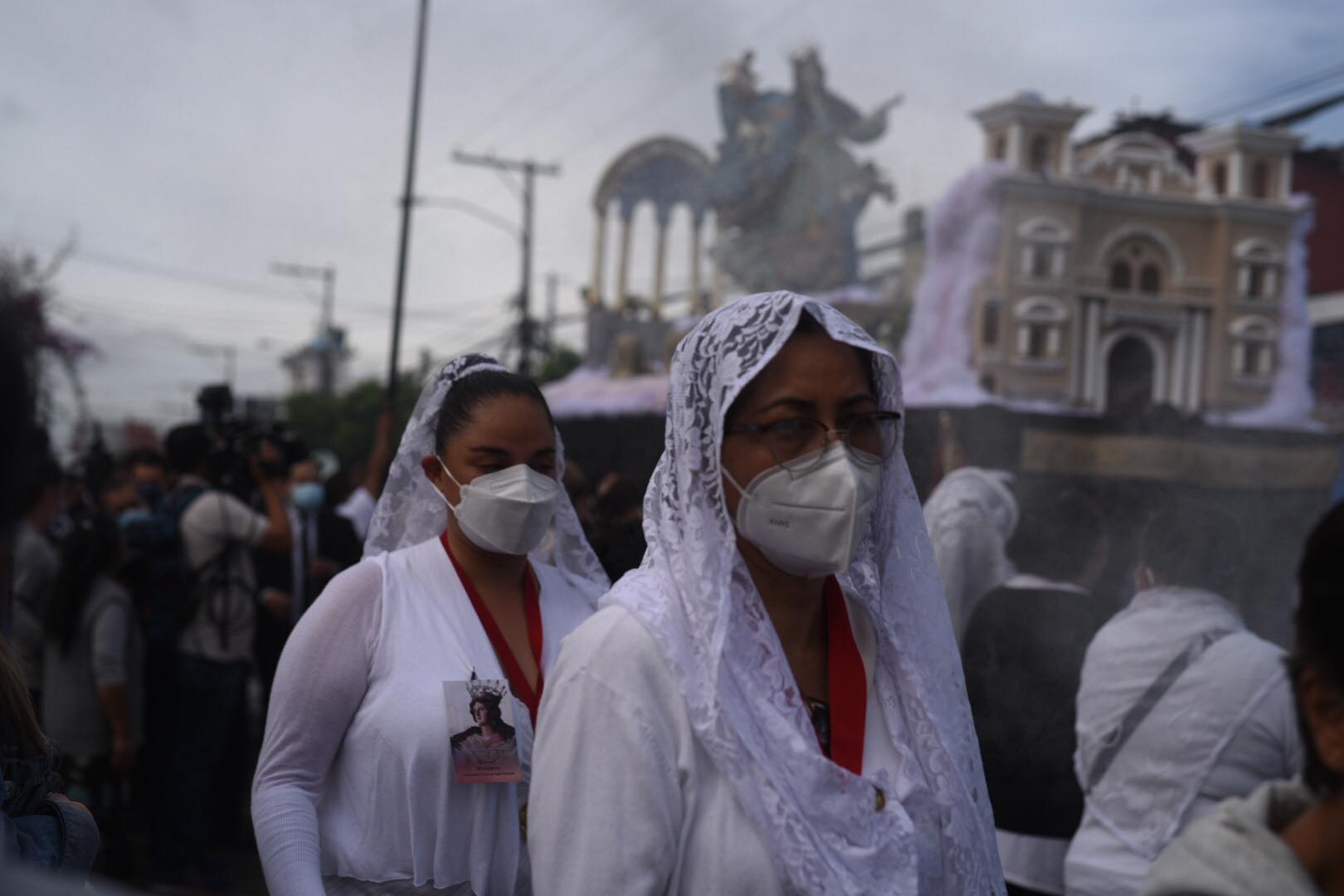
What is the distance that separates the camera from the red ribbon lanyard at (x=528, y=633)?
2684 mm

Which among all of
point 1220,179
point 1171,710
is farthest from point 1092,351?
point 1171,710

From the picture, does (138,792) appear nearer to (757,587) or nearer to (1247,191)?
(757,587)

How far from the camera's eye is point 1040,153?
1405 cm

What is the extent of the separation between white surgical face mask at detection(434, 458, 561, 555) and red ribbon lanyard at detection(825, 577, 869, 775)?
94 centimetres

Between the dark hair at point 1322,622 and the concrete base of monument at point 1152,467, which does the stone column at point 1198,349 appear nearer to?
the concrete base of monument at point 1152,467

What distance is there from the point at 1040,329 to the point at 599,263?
1680cm

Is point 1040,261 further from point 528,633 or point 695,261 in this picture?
point 695,261

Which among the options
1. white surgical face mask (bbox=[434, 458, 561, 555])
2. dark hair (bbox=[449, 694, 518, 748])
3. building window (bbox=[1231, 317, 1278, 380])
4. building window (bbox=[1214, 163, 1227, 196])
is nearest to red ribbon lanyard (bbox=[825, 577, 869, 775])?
dark hair (bbox=[449, 694, 518, 748])

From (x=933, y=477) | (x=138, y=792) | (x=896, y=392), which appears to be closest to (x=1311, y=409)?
(x=933, y=477)

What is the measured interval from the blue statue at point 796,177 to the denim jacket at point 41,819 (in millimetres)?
21693

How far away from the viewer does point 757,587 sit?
202 cm

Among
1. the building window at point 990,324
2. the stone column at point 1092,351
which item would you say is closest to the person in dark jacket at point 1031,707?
the building window at point 990,324

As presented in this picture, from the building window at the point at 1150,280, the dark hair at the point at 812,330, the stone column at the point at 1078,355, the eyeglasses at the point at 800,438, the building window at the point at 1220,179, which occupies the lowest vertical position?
the eyeglasses at the point at 800,438

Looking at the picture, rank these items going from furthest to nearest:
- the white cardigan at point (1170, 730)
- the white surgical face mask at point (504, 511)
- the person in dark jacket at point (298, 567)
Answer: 1. the person in dark jacket at point (298, 567)
2. the white cardigan at point (1170, 730)
3. the white surgical face mask at point (504, 511)
